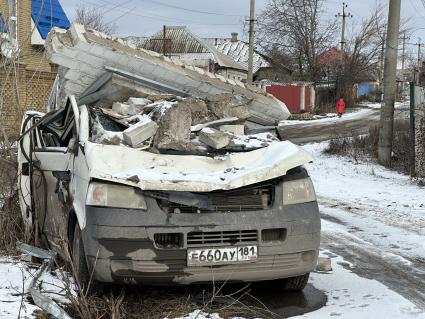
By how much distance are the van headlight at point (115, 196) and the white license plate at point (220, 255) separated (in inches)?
19.4

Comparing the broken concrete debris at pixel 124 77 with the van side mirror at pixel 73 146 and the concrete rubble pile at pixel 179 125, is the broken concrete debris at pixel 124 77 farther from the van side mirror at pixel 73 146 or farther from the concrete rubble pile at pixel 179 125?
the van side mirror at pixel 73 146

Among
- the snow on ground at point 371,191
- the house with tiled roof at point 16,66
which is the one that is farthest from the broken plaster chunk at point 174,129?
the snow on ground at point 371,191

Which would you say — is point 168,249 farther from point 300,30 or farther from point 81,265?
point 300,30


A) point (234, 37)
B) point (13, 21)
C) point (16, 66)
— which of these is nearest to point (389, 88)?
point (13, 21)

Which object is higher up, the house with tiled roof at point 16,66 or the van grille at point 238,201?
the house with tiled roof at point 16,66

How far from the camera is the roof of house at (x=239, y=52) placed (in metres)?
55.4

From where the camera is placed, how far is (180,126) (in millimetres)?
4852

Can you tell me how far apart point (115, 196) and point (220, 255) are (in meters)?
0.87

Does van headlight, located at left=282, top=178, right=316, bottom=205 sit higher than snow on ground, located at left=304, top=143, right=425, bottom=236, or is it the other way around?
van headlight, located at left=282, top=178, right=316, bottom=205

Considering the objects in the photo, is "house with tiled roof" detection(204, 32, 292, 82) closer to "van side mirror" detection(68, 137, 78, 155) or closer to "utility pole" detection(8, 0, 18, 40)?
"utility pole" detection(8, 0, 18, 40)

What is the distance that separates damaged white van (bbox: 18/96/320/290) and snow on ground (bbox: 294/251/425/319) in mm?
334

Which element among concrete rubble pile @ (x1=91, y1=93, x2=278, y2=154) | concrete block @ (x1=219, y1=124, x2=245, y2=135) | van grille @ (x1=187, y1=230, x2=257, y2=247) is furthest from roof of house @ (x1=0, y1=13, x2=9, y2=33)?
van grille @ (x1=187, y1=230, x2=257, y2=247)

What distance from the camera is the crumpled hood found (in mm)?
4109

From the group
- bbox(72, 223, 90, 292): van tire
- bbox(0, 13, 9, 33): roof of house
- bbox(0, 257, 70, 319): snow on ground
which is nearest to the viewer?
bbox(0, 257, 70, 319): snow on ground
